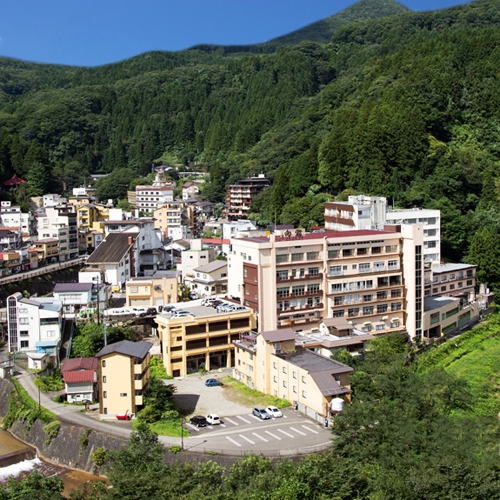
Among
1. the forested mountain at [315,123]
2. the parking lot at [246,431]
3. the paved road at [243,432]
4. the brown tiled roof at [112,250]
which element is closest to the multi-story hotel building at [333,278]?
the parking lot at [246,431]

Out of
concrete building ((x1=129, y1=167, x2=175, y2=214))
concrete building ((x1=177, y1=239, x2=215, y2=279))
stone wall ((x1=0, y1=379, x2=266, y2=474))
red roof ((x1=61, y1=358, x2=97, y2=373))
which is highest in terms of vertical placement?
concrete building ((x1=129, y1=167, x2=175, y2=214))

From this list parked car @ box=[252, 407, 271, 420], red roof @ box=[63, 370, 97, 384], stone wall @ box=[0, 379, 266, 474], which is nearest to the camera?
stone wall @ box=[0, 379, 266, 474]

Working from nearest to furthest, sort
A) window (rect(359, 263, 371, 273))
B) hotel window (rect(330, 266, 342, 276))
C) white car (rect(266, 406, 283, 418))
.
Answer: white car (rect(266, 406, 283, 418)), hotel window (rect(330, 266, 342, 276)), window (rect(359, 263, 371, 273))

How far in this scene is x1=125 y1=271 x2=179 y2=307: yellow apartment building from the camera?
85.5ft

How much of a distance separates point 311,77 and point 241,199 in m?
30.3

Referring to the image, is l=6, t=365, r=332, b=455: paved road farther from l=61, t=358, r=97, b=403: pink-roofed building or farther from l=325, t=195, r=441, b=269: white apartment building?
l=325, t=195, r=441, b=269: white apartment building

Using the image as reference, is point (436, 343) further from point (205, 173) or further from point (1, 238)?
point (205, 173)

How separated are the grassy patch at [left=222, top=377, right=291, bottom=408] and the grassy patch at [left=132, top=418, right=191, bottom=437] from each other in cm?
225

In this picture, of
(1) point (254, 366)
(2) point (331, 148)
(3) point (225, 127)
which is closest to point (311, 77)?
(3) point (225, 127)

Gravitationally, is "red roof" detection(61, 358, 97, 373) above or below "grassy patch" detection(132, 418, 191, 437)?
above

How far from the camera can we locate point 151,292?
2609cm

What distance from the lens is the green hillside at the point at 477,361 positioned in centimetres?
1891

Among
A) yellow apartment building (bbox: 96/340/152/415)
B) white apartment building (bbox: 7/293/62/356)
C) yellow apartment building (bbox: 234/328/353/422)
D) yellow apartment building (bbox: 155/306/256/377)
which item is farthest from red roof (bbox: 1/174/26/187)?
yellow apartment building (bbox: 96/340/152/415)

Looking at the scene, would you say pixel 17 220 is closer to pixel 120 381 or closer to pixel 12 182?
pixel 12 182
